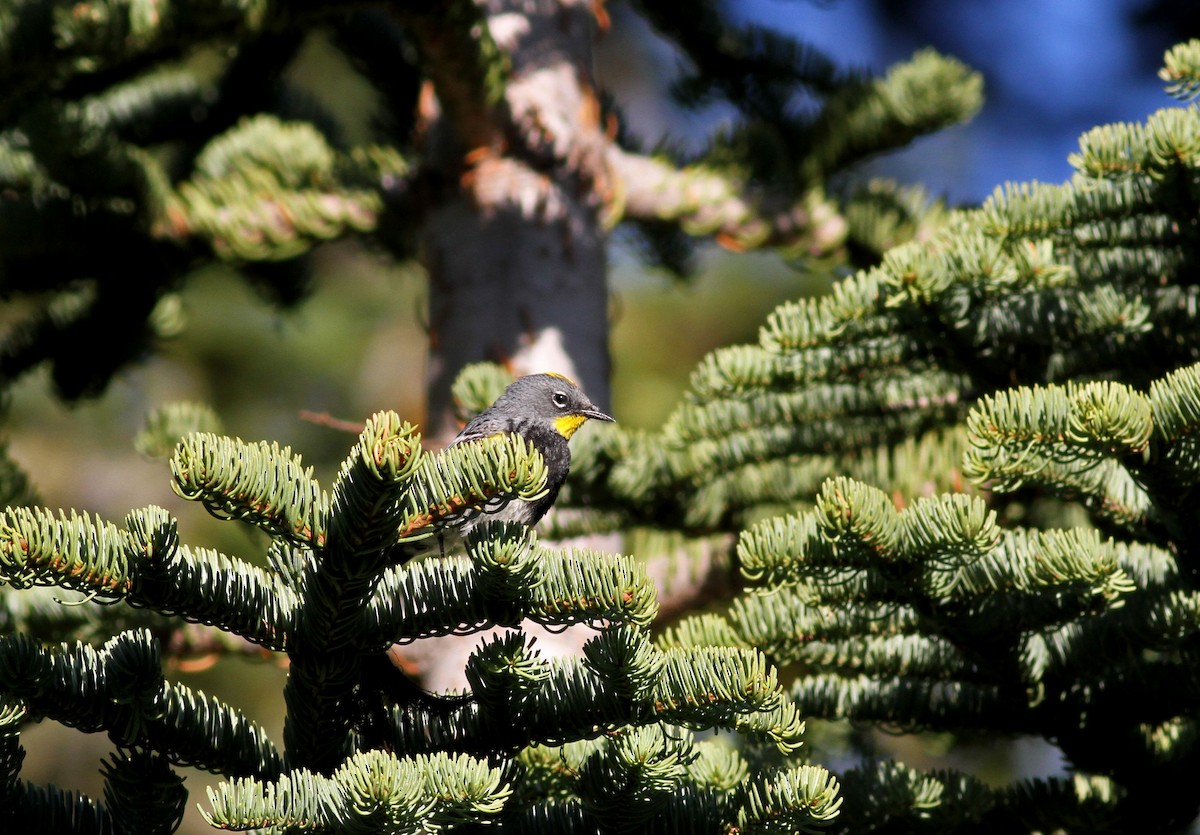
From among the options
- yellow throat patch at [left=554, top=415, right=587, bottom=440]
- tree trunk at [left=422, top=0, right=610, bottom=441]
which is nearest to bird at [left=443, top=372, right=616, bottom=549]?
yellow throat patch at [left=554, top=415, right=587, bottom=440]

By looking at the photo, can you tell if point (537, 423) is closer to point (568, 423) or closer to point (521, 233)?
point (568, 423)

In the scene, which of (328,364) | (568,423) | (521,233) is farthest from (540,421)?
(328,364)

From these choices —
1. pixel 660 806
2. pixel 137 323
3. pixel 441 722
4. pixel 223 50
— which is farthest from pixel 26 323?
pixel 660 806

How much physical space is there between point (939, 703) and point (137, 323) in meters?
3.19

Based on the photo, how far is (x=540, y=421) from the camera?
3338mm

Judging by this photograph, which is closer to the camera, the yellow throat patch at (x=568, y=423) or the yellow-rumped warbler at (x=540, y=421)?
the yellow-rumped warbler at (x=540, y=421)

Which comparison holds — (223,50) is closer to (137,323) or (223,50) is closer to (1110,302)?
(137,323)

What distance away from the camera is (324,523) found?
151cm

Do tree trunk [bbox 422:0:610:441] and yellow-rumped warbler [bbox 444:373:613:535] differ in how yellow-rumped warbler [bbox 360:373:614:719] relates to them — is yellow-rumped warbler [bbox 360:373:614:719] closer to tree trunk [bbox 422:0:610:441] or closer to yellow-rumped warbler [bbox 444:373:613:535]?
yellow-rumped warbler [bbox 444:373:613:535]

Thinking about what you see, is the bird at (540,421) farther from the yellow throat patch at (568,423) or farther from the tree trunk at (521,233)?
the tree trunk at (521,233)

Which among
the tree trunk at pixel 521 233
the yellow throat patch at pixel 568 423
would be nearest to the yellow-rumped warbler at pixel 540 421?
the yellow throat patch at pixel 568 423

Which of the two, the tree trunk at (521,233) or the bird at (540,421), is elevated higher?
the tree trunk at (521,233)

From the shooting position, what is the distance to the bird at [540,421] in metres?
3.02

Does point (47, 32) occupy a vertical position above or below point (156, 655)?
above
